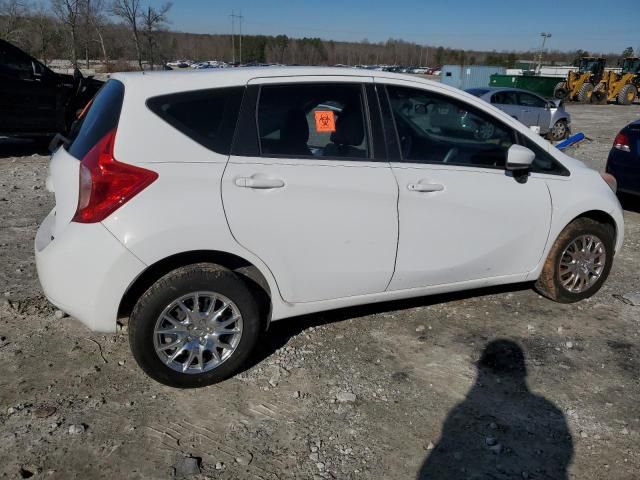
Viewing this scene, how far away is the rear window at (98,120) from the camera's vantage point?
9.43ft

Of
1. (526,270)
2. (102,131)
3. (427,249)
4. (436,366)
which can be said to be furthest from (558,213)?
(102,131)

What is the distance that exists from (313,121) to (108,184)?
1245mm

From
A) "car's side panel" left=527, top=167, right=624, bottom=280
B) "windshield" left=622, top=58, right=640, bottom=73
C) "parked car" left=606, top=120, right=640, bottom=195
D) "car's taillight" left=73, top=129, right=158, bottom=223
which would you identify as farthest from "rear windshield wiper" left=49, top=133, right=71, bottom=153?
"windshield" left=622, top=58, right=640, bottom=73

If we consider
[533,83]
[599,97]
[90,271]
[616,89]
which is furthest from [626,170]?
[616,89]

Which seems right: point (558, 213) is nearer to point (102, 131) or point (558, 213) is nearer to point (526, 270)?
point (526, 270)

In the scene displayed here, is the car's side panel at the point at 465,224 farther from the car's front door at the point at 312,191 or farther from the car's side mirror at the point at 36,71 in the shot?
the car's side mirror at the point at 36,71

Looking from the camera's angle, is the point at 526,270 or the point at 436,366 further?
the point at 526,270

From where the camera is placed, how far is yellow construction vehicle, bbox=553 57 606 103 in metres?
30.5

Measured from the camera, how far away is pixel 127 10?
34.2 metres

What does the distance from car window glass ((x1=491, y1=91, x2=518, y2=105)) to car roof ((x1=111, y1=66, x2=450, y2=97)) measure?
12.8m

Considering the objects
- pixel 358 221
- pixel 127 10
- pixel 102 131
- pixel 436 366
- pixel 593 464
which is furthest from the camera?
pixel 127 10

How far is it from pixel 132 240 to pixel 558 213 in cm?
302

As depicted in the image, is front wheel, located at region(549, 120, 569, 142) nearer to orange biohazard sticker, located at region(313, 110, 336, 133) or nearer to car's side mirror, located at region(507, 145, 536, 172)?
car's side mirror, located at region(507, 145, 536, 172)

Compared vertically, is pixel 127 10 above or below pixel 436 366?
above
